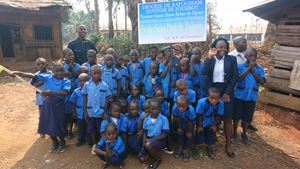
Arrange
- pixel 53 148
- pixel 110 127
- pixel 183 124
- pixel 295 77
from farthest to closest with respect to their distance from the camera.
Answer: pixel 295 77, pixel 53 148, pixel 183 124, pixel 110 127

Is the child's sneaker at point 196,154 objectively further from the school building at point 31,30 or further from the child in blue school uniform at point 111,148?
the school building at point 31,30

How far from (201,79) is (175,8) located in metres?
1.25

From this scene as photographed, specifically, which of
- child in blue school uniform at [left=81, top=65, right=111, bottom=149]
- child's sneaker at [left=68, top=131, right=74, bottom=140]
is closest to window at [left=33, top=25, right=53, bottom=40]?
child's sneaker at [left=68, top=131, right=74, bottom=140]

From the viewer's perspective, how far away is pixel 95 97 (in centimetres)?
412

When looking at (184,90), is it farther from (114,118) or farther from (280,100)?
(280,100)

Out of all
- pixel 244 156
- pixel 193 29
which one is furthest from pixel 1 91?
pixel 244 156

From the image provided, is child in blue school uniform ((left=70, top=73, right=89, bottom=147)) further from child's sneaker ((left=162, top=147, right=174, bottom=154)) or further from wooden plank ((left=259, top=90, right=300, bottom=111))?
wooden plank ((left=259, top=90, right=300, bottom=111))

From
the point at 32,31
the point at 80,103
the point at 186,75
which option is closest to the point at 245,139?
the point at 186,75

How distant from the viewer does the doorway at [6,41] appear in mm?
12312

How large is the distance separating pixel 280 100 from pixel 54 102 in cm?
504

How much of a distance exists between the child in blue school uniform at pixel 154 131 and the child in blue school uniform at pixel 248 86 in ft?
4.51

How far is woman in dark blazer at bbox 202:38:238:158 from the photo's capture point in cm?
382

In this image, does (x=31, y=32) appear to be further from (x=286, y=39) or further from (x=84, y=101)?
(x=286, y=39)

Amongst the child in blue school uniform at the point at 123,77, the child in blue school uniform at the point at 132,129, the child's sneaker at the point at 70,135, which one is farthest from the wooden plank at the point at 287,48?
the child's sneaker at the point at 70,135
